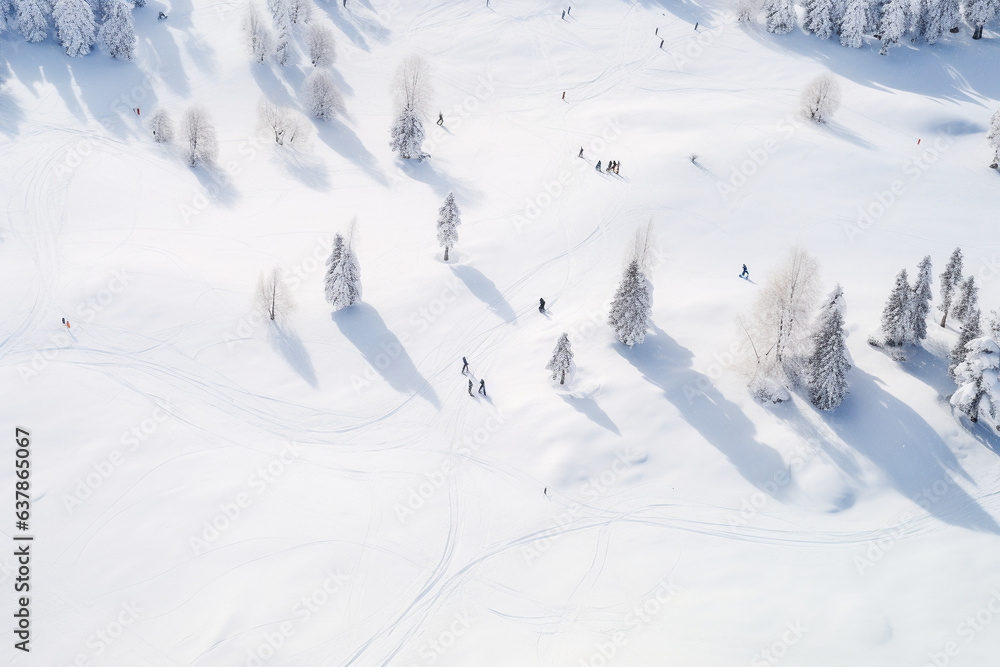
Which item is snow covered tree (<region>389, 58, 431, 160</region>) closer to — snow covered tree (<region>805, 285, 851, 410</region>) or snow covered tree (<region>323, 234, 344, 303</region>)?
snow covered tree (<region>323, 234, 344, 303</region>)

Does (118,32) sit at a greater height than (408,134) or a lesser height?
greater

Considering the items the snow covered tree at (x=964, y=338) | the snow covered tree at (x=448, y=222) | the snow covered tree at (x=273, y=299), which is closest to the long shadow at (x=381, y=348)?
the snow covered tree at (x=273, y=299)

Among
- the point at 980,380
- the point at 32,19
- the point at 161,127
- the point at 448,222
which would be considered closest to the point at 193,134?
the point at 161,127

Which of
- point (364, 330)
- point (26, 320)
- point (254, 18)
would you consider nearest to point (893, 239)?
point (364, 330)

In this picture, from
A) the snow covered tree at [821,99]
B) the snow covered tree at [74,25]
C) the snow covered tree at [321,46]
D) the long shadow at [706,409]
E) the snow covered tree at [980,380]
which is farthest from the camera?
the snow covered tree at [321,46]

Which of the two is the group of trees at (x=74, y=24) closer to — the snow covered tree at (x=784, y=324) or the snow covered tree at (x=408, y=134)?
the snow covered tree at (x=408, y=134)

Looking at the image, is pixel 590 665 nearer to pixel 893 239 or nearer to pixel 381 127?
pixel 893 239

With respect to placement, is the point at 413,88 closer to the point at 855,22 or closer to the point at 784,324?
the point at 784,324
